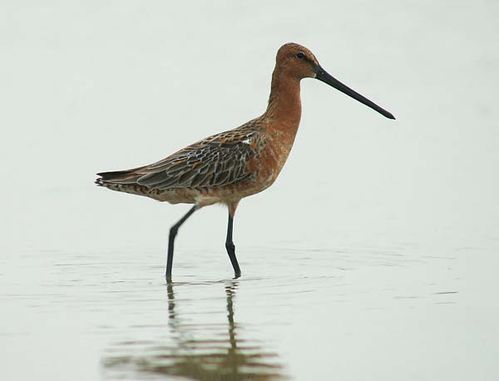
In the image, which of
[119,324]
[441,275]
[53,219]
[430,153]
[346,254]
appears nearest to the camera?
[119,324]

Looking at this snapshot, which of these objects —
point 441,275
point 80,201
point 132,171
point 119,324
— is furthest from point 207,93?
point 119,324

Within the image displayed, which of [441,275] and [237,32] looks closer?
[441,275]

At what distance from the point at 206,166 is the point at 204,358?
3193 mm

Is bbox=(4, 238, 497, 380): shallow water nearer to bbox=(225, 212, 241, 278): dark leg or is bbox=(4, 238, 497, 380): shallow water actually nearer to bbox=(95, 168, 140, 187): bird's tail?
bbox=(225, 212, 241, 278): dark leg

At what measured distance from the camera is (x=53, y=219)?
11172 millimetres

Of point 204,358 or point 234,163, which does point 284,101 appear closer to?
point 234,163

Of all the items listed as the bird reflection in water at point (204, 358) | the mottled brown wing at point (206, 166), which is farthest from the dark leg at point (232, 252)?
the bird reflection in water at point (204, 358)

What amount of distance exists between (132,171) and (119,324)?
2671 millimetres

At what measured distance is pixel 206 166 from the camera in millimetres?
9703

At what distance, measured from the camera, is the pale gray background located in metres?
7.22

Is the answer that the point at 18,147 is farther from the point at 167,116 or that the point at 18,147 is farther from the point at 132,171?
the point at 132,171

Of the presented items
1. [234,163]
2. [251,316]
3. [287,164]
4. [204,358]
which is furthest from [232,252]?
[287,164]

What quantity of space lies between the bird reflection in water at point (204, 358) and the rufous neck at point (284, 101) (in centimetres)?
277

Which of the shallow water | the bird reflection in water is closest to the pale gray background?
the shallow water
